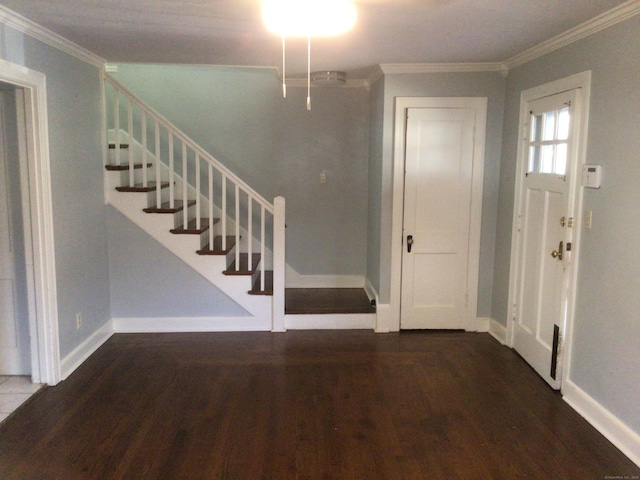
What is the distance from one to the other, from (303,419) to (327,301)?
2.09m

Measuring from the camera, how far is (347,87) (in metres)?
5.45

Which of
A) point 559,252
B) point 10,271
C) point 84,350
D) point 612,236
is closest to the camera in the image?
point 612,236

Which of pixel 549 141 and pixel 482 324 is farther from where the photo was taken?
pixel 482 324

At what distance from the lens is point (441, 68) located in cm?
434

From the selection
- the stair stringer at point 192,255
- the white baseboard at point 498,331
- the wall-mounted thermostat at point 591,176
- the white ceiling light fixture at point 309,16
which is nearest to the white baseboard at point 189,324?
the stair stringer at point 192,255

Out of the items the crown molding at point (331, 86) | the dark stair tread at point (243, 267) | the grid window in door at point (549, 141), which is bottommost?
the dark stair tread at point (243, 267)

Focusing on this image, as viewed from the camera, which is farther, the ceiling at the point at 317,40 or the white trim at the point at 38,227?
the white trim at the point at 38,227

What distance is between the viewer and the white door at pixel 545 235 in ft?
11.1

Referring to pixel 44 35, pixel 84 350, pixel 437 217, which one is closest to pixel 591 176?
pixel 437 217

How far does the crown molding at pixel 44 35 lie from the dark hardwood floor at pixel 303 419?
234cm

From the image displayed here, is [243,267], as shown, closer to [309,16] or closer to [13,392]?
[13,392]

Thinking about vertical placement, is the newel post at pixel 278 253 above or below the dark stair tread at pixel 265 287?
above

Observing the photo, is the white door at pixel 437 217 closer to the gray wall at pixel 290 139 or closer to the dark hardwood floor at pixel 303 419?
the dark hardwood floor at pixel 303 419

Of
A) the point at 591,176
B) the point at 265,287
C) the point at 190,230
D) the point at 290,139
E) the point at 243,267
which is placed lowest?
the point at 265,287
